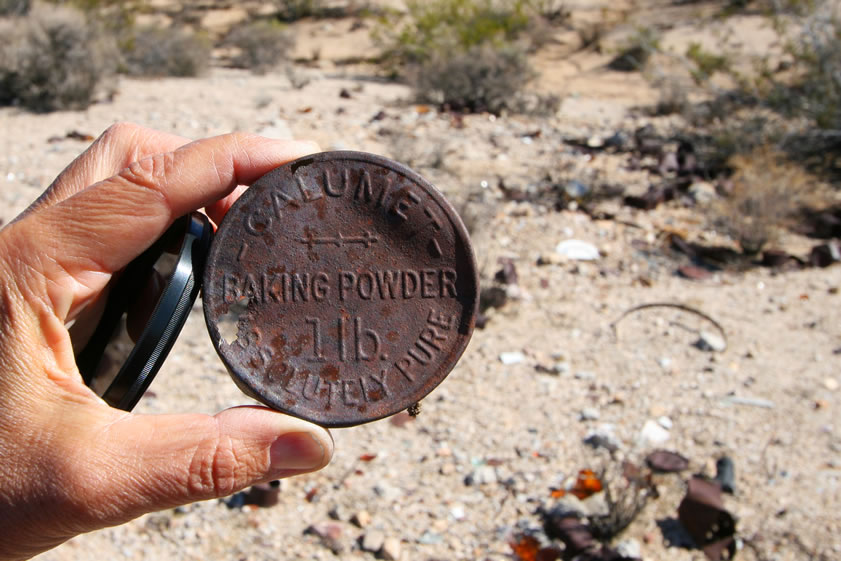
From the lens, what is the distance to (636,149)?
8117mm

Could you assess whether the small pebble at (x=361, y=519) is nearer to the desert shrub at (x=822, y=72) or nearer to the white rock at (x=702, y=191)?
the white rock at (x=702, y=191)

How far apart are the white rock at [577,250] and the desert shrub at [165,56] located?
7.88 m

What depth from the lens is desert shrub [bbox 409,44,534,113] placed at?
9.27m

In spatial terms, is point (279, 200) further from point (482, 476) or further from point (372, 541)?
point (482, 476)

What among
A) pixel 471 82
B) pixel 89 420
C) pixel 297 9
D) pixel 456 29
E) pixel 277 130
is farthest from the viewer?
pixel 297 9

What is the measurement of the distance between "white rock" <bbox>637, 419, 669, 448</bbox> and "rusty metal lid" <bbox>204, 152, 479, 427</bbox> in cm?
226

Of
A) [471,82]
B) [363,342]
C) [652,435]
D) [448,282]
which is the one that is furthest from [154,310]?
[471,82]

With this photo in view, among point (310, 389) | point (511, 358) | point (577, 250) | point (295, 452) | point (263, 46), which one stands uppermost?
point (310, 389)

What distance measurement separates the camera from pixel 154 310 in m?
2.01

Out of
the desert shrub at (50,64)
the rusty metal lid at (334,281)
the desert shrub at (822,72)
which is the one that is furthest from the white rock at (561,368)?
the desert shrub at (50,64)

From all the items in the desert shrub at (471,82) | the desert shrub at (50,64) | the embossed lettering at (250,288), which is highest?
the embossed lettering at (250,288)

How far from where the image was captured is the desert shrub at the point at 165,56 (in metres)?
11.6

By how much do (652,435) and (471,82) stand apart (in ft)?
20.8

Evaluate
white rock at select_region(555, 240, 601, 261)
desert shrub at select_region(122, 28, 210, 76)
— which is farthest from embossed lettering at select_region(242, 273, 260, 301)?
desert shrub at select_region(122, 28, 210, 76)
